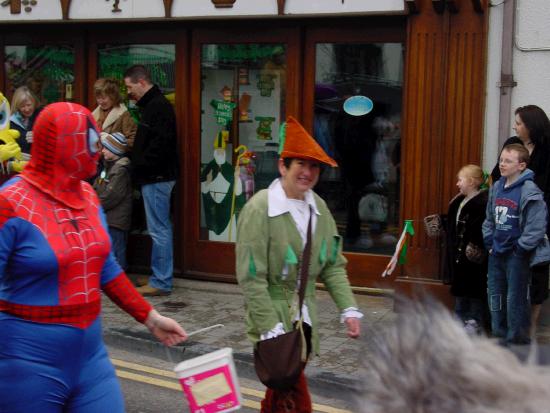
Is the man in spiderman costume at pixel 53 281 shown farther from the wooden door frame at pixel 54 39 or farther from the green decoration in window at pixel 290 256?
the wooden door frame at pixel 54 39

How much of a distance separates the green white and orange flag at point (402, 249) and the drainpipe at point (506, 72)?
1119 mm

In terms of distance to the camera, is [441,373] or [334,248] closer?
[441,373]

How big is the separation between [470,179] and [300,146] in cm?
341

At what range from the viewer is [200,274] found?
9766mm

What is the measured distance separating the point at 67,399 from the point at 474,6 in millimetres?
5713

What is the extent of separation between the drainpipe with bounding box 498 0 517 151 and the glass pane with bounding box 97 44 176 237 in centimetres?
355

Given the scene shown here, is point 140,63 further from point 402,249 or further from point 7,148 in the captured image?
point 402,249

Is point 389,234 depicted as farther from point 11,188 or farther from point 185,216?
point 11,188

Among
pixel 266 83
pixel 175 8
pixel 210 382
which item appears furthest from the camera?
pixel 266 83

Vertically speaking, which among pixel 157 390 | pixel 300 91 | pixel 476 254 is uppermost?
pixel 300 91

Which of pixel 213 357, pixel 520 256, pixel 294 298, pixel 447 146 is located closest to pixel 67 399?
pixel 213 357

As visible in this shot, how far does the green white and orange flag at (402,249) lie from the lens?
328 inches

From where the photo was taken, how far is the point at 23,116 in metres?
9.73

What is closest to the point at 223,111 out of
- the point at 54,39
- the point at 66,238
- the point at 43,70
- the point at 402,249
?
the point at 54,39
